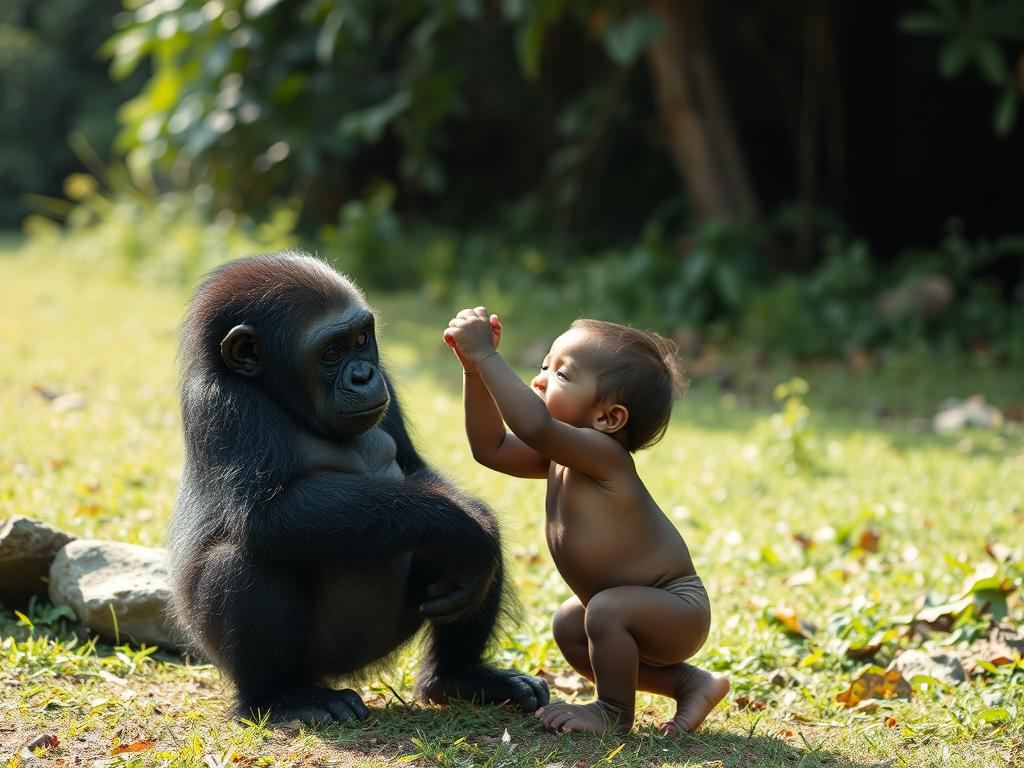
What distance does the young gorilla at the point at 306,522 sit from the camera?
3.33m

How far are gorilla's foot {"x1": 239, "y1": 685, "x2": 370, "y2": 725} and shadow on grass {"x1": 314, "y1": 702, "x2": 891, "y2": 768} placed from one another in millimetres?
43

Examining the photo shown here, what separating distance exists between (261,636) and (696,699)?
1.30 m

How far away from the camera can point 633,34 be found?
10.1 metres

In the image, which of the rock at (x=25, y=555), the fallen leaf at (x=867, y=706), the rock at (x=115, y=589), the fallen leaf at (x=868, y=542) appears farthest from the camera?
the fallen leaf at (x=868, y=542)

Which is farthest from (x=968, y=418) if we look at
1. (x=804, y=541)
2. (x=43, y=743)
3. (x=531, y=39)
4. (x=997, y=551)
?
(x=43, y=743)

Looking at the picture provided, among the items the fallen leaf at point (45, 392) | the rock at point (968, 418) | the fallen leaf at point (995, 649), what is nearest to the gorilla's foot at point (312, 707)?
the fallen leaf at point (995, 649)

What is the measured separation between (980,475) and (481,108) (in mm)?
10501

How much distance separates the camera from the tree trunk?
11086 mm

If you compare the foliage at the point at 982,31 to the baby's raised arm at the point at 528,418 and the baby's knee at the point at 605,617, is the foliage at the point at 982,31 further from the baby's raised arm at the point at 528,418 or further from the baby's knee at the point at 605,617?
the baby's knee at the point at 605,617

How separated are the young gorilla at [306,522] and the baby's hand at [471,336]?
0.34 m

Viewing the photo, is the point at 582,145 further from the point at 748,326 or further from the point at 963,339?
Result: the point at 963,339

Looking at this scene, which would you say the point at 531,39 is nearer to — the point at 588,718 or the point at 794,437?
the point at 794,437

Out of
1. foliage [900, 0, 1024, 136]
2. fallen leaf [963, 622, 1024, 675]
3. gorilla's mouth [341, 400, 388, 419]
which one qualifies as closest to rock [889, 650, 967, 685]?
fallen leaf [963, 622, 1024, 675]

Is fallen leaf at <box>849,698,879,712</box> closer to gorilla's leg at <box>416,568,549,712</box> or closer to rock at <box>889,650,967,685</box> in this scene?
rock at <box>889,650,967,685</box>
